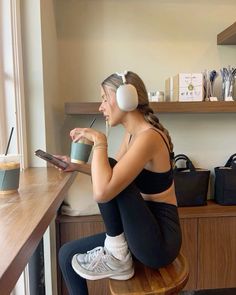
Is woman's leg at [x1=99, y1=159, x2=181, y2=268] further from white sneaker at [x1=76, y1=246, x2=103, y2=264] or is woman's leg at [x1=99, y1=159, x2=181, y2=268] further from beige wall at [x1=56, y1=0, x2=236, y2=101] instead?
beige wall at [x1=56, y1=0, x2=236, y2=101]

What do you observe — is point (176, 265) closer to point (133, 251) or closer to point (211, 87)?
point (133, 251)

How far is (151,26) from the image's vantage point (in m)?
2.22

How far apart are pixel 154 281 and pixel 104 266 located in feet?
0.60

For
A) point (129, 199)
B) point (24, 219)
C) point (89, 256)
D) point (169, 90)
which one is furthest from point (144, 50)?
point (24, 219)

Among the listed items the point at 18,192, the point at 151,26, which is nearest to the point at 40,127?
the point at 18,192

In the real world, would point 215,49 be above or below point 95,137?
above

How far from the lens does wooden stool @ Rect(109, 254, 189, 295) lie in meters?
1.00

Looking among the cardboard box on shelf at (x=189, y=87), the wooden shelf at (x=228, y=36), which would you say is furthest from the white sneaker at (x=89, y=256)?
the wooden shelf at (x=228, y=36)

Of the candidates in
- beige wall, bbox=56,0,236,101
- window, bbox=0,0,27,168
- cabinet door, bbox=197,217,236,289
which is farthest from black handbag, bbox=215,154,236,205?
window, bbox=0,0,27,168

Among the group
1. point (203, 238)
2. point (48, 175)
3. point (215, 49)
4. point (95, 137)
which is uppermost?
point (215, 49)

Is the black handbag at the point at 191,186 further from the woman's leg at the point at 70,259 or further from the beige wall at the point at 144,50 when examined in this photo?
the woman's leg at the point at 70,259

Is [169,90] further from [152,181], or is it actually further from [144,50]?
[152,181]

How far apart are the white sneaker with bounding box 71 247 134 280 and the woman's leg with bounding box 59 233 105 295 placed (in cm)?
15

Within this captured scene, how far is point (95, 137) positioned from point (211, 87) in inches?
47.8
